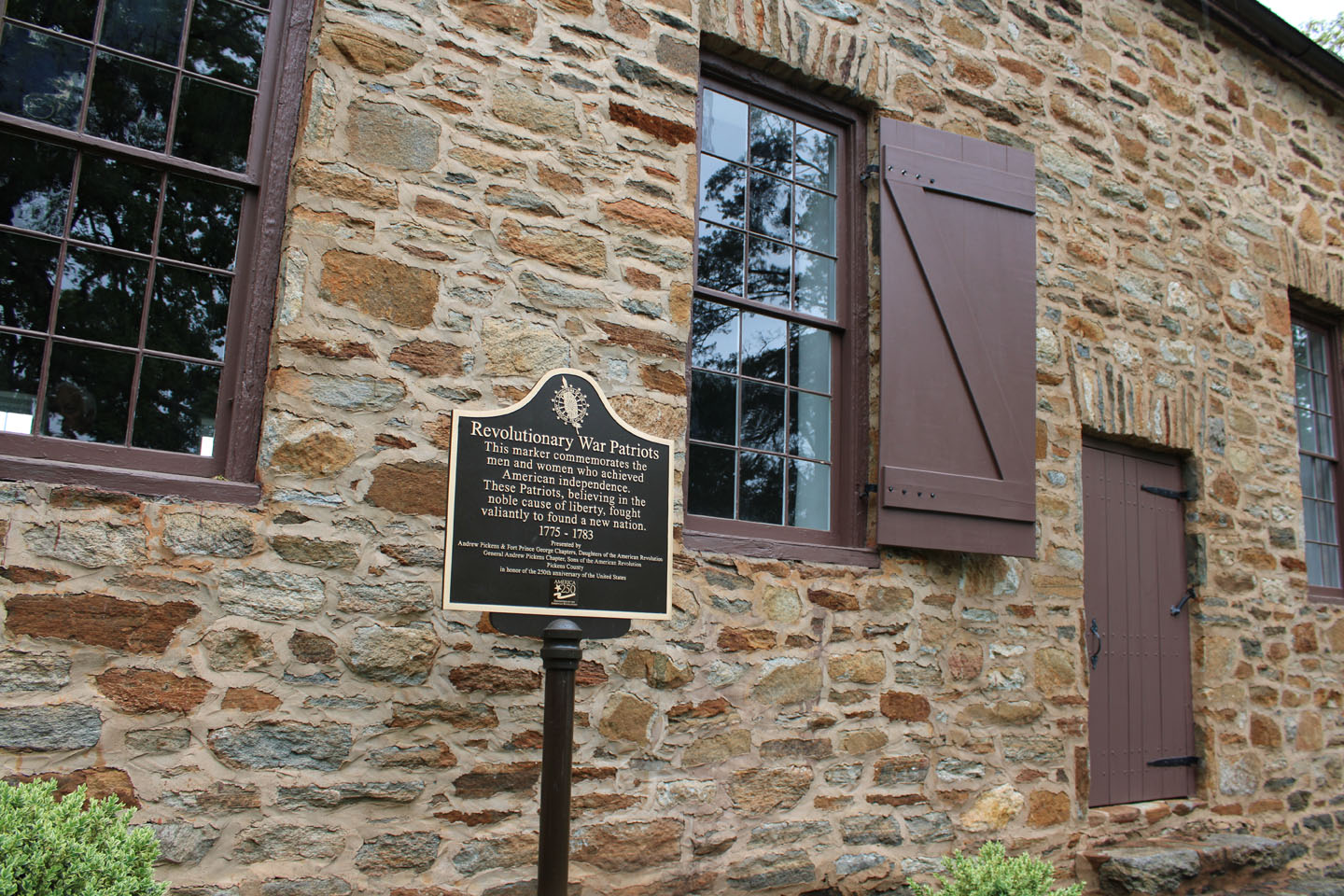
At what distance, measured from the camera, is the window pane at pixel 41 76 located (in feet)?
10.1

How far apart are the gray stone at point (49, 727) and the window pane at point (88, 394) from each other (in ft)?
2.70

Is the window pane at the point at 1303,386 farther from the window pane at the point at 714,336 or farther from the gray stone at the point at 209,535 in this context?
the gray stone at the point at 209,535

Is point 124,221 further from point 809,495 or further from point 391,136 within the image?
point 809,495

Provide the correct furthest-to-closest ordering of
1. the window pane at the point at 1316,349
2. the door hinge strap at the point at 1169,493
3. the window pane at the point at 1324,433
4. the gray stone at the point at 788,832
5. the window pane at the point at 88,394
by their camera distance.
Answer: the window pane at the point at 1316,349
the window pane at the point at 1324,433
the door hinge strap at the point at 1169,493
the gray stone at the point at 788,832
the window pane at the point at 88,394

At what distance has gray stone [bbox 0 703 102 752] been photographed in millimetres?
2674

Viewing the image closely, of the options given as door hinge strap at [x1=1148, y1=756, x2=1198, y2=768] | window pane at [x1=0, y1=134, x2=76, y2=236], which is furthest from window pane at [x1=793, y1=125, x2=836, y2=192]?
door hinge strap at [x1=1148, y1=756, x2=1198, y2=768]

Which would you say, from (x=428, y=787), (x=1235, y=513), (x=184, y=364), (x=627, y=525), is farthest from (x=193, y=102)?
(x=1235, y=513)

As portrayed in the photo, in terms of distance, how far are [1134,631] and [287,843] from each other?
4.40 metres

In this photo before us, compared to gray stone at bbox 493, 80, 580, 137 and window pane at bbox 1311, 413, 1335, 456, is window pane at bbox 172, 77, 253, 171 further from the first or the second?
window pane at bbox 1311, 413, 1335, 456

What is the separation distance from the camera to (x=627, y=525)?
319 cm

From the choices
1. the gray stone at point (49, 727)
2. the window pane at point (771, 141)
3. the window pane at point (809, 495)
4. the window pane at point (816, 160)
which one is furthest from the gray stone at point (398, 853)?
the window pane at point (816, 160)

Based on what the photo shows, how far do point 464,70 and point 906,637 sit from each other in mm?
2968

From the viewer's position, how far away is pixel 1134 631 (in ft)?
Result: 17.6

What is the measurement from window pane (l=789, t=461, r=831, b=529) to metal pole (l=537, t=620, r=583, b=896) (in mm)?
1754
